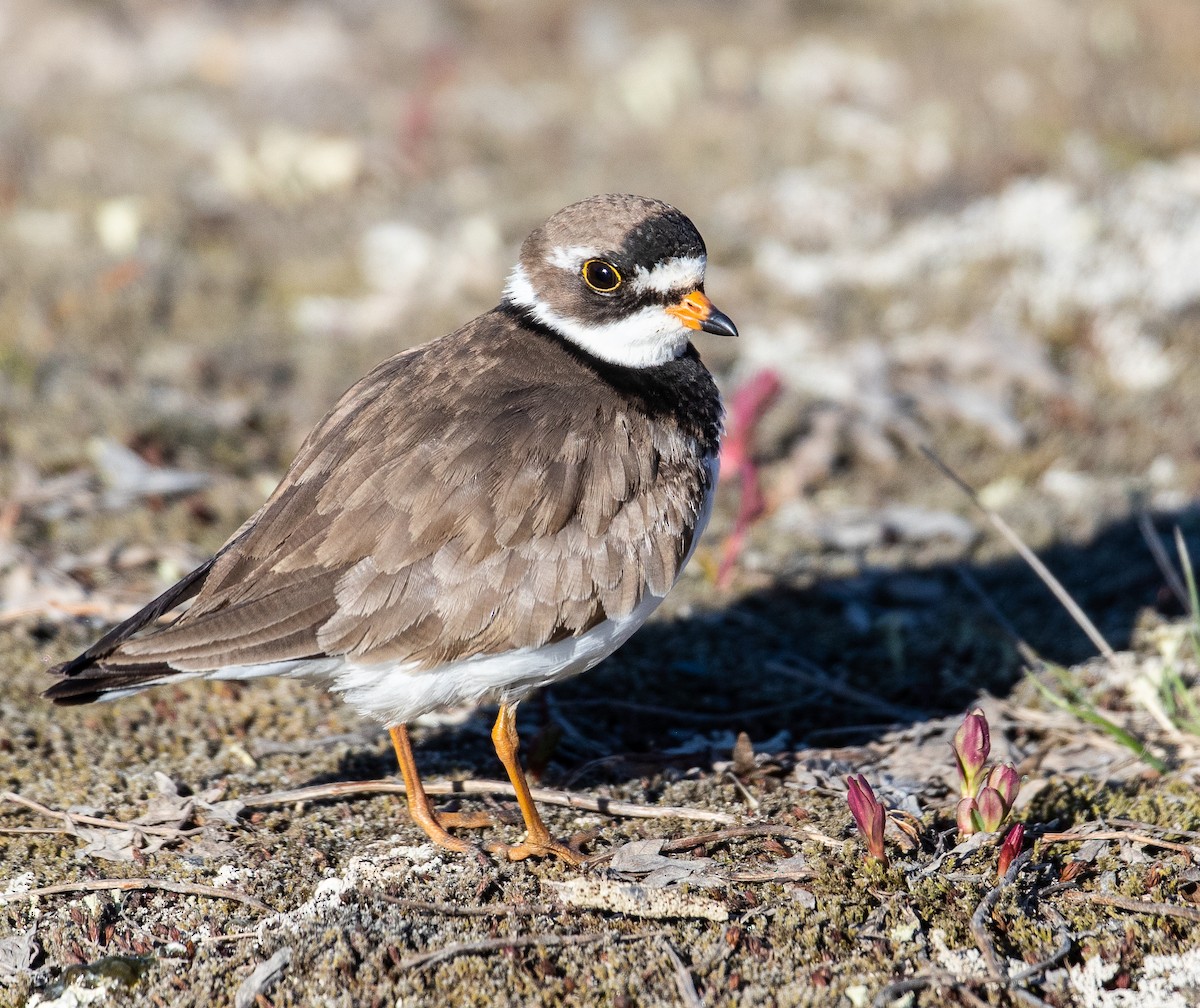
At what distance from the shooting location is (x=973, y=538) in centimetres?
665

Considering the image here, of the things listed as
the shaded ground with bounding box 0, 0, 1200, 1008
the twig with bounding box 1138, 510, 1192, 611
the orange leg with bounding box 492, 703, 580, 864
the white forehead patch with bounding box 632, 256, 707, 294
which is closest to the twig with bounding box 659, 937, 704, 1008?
the shaded ground with bounding box 0, 0, 1200, 1008

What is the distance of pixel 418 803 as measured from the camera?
433 cm

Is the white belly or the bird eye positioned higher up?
the bird eye

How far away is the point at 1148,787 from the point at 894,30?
31.1 ft

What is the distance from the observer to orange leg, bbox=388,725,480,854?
4.21 meters

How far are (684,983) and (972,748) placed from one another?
1.20 meters

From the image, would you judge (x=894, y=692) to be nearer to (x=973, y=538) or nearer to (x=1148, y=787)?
(x=1148, y=787)

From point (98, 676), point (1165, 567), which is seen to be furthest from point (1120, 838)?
point (98, 676)

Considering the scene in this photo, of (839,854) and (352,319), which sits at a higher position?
(352,319)

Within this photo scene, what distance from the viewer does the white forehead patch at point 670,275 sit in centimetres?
488

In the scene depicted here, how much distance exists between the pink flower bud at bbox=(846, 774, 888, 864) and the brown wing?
3.14 feet

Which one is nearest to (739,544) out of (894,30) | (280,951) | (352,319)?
(280,951)

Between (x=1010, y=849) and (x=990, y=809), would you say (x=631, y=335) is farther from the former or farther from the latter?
(x=1010, y=849)

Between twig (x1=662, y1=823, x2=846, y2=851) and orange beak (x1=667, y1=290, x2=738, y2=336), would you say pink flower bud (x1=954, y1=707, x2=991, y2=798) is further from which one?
orange beak (x1=667, y1=290, x2=738, y2=336)
